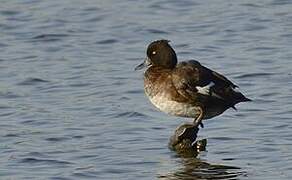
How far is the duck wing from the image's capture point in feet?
34.1

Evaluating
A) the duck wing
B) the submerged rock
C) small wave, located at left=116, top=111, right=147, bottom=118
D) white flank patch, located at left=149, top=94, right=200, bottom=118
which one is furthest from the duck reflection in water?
small wave, located at left=116, top=111, right=147, bottom=118

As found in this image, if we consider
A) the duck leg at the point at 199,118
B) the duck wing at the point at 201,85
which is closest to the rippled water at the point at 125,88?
the duck leg at the point at 199,118

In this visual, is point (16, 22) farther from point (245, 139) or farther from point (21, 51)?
point (245, 139)

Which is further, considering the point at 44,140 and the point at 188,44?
the point at 188,44

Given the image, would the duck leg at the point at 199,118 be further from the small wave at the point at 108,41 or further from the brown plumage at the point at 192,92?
the small wave at the point at 108,41

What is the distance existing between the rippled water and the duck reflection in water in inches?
0.8

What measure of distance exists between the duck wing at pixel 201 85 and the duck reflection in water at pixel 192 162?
0.34 meters

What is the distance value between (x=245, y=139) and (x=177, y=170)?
1.14m

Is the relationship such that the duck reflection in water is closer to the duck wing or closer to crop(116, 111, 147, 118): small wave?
the duck wing

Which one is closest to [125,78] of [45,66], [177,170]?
[45,66]

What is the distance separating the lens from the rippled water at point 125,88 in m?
10.3

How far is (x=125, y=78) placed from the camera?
1376cm

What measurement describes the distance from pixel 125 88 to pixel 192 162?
305cm

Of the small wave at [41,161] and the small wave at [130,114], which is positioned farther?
the small wave at [130,114]
